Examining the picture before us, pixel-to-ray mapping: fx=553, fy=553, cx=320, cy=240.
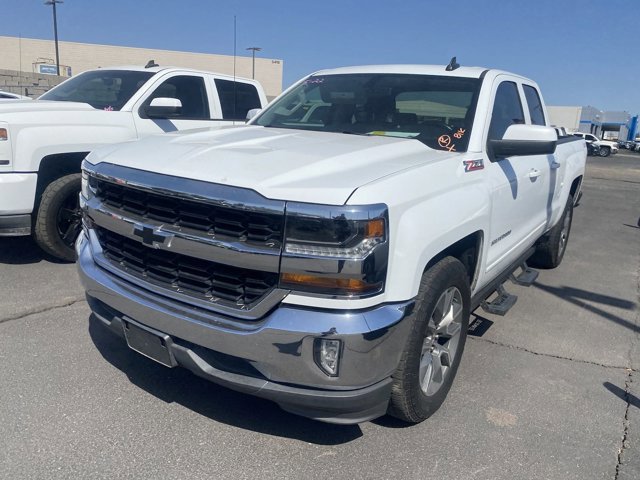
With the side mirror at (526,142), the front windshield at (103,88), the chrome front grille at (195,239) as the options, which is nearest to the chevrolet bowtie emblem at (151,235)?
the chrome front grille at (195,239)

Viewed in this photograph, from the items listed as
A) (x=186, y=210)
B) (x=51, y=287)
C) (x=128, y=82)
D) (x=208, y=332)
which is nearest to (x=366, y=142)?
(x=186, y=210)

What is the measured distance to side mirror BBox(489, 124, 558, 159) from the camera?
11.0 feet

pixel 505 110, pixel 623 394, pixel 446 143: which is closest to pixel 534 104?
pixel 505 110

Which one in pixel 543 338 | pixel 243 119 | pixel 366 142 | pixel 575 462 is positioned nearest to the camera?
pixel 575 462

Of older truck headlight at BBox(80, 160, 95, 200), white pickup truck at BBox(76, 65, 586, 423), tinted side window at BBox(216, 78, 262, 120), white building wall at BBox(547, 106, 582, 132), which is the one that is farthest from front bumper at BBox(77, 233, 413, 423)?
white building wall at BBox(547, 106, 582, 132)

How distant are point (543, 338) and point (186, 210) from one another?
124 inches

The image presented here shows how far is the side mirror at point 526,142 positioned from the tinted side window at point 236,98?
425 centimetres

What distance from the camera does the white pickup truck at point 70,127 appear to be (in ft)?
15.8

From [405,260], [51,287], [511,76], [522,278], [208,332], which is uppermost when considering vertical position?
[511,76]

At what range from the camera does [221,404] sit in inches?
123

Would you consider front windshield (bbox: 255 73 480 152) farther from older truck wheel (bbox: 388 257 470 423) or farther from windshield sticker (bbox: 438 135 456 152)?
older truck wheel (bbox: 388 257 470 423)

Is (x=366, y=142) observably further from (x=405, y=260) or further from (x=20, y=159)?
(x=20, y=159)

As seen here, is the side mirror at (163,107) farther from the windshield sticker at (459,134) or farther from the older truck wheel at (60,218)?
the windshield sticker at (459,134)

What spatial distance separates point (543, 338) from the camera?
4367 millimetres
